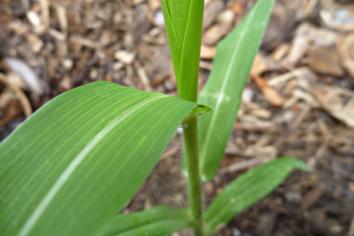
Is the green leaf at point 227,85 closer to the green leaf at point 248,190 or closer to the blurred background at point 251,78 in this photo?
the green leaf at point 248,190

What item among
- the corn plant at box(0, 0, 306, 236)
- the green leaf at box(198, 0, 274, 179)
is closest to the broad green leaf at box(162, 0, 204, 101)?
the corn plant at box(0, 0, 306, 236)

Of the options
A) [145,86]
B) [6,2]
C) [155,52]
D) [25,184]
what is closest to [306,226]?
[145,86]

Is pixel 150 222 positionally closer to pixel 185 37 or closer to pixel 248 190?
pixel 248 190

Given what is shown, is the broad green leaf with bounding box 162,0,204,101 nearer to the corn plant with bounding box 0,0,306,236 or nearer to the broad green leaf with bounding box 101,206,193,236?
the corn plant with bounding box 0,0,306,236

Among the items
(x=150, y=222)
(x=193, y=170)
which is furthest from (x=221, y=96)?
(x=150, y=222)

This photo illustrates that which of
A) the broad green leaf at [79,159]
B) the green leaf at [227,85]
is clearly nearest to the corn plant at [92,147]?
the broad green leaf at [79,159]
